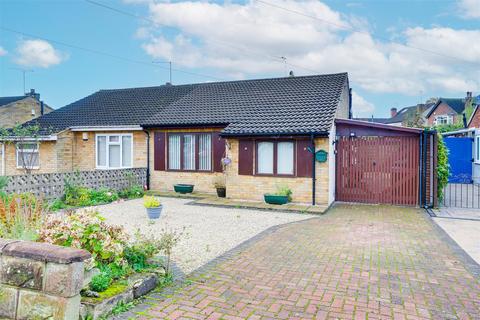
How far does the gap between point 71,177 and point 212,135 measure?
546 centimetres

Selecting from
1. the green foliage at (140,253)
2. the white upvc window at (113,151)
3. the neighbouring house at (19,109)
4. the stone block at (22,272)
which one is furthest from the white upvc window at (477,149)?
the neighbouring house at (19,109)

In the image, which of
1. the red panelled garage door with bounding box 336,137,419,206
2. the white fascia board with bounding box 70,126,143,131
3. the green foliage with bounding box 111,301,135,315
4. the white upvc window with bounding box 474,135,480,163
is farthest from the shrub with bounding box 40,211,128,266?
the white upvc window with bounding box 474,135,480,163

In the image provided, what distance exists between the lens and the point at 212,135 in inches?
581

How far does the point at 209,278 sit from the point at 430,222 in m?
6.77

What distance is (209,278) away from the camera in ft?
→ 16.8

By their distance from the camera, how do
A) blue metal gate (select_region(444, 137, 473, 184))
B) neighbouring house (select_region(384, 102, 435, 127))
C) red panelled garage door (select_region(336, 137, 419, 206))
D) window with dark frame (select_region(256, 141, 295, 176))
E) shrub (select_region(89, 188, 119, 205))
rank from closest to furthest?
red panelled garage door (select_region(336, 137, 419, 206)), window with dark frame (select_region(256, 141, 295, 176)), shrub (select_region(89, 188, 119, 205)), blue metal gate (select_region(444, 137, 473, 184)), neighbouring house (select_region(384, 102, 435, 127))

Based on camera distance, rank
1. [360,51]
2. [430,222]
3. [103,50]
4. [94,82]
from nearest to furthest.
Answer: [430,222] < [360,51] < [103,50] < [94,82]

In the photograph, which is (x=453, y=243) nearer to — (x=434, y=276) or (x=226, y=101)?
(x=434, y=276)

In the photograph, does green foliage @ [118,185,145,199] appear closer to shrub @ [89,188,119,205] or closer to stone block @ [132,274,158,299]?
shrub @ [89,188,119,205]

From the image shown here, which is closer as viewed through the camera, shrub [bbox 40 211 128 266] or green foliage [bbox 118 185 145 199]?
shrub [bbox 40 211 128 266]

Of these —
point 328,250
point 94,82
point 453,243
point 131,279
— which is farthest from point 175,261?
point 94,82

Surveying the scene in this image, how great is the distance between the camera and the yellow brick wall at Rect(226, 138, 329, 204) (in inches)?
461

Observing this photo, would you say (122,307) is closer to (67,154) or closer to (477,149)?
(67,154)

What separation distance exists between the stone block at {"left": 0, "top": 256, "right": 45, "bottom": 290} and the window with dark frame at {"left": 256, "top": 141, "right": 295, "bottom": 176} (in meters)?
A: 9.44
